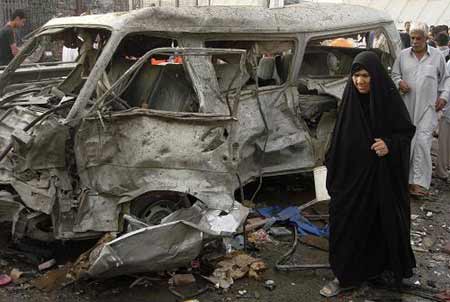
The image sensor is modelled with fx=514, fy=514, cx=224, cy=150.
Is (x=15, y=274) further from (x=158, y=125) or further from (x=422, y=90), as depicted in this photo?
(x=422, y=90)

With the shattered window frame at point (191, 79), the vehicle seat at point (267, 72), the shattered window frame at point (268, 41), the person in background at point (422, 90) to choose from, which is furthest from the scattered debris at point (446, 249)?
the shattered window frame at point (191, 79)

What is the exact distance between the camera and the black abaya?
12.4ft

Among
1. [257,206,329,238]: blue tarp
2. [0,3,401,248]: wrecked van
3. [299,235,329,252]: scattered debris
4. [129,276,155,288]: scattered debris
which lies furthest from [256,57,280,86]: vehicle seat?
[129,276,155,288]: scattered debris

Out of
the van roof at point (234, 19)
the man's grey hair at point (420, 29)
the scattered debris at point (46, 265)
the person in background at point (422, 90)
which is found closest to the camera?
the scattered debris at point (46, 265)

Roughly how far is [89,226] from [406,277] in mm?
2511

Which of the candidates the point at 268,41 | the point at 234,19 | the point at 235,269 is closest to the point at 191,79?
the point at 234,19

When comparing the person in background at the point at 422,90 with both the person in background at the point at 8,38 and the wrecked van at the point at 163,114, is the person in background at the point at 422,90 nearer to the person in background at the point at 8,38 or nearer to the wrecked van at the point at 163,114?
the wrecked van at the point at 163,114

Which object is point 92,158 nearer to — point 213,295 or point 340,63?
point 213,295

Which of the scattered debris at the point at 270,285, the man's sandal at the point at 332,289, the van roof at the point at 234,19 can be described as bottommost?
the scattered debris at the point at 270,285

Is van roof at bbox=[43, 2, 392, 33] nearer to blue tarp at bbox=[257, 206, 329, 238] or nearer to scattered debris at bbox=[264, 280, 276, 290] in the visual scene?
blue tarp at bbox=[257, 206, 329, 238]

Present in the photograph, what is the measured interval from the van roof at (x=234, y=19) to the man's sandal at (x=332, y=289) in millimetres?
2521

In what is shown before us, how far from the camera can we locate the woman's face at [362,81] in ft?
12.2

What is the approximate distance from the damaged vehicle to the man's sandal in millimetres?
867

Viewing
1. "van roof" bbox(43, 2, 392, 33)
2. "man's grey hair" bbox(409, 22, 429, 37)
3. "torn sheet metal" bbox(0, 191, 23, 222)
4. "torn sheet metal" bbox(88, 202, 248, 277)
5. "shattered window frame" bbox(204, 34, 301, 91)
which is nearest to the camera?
"torn sheet metal" bbox(88, 202, 248, 277)
